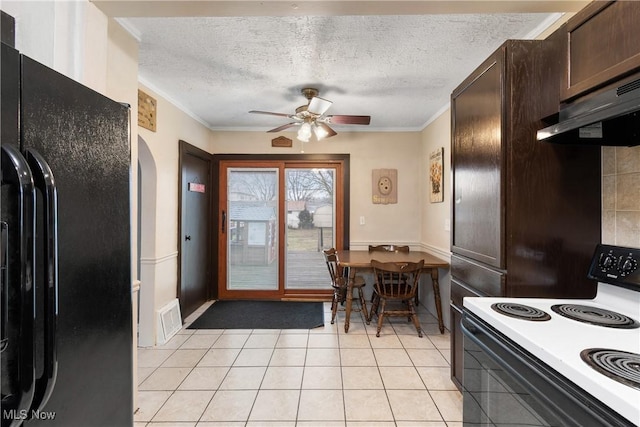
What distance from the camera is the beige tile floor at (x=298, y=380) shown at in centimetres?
193

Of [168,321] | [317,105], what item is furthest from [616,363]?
[168,321]

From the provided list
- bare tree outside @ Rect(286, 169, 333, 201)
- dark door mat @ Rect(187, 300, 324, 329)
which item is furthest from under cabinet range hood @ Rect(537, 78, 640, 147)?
bare tree outside @ Rect(286, 169, 333, 201)

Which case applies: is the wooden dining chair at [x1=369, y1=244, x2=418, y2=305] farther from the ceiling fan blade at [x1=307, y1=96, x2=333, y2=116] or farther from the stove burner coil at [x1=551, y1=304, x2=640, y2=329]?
the stove burner coil at [x1=551, y1=304, x2=640, y2=329]

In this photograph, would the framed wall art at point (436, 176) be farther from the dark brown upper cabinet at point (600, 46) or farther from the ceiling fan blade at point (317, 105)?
the dark brown upper cabinet at point (600, 46)

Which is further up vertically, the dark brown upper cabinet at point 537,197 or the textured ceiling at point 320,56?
the textured ceiling at point 320,56

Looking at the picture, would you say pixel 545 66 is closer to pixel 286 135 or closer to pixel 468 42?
pixel 468 42

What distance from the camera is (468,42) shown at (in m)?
2.15

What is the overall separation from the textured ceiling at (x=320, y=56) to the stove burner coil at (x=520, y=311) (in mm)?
1444

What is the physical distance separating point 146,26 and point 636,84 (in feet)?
8.06

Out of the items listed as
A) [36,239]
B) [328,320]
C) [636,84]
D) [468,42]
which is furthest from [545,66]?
[328,320]

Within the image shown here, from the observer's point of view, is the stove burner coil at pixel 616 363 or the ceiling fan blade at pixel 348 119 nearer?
the stove burner coil at pixel 616 363

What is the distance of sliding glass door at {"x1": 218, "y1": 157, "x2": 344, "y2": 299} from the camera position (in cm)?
441

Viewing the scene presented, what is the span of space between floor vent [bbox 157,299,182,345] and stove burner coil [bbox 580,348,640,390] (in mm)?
3142

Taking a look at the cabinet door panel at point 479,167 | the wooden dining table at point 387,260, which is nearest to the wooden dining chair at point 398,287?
the wooden dining table at point 387,260
